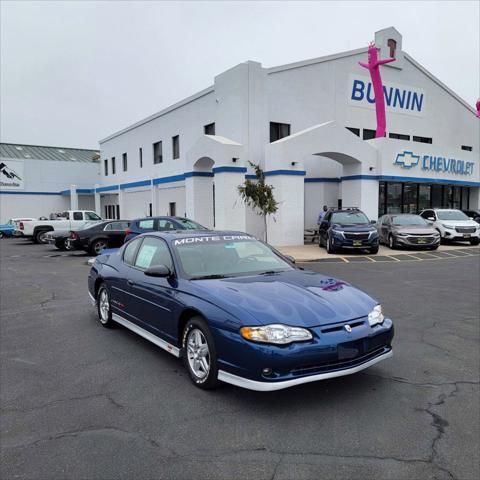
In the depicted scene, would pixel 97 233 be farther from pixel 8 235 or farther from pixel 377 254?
pixel 8 235

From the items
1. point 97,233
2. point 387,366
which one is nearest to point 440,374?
point 387,366

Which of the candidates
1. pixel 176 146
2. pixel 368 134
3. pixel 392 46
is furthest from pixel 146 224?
pixel 392 46

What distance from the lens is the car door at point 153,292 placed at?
469 centimetres

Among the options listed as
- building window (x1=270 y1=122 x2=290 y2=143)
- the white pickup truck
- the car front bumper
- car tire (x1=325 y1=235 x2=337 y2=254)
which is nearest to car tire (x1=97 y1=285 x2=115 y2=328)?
the car front bumper

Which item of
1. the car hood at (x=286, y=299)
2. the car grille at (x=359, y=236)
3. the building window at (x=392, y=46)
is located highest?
the building window at (x=392, y=46)

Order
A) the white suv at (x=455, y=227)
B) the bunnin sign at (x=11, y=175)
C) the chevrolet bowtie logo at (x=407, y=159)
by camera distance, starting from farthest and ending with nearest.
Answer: the bunnin sign at (x=11, y=175) → the chevrolet bowtie logo at (x=407, y=159) → the white suv at (x=455, y=227)

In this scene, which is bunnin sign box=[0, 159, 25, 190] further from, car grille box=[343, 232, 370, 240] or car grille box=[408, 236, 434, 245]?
car grille box=[408, 236, 434, 245]

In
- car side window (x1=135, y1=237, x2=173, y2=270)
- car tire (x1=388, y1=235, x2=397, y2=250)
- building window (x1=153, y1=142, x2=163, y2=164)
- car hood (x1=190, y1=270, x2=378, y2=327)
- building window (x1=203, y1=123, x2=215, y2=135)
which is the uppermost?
building window (x1=203, y1=123, x2=215, y2=135)

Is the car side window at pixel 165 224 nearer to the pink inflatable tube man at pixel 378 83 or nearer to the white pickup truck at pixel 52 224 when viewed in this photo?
the white pickup truck at pixel 52 224

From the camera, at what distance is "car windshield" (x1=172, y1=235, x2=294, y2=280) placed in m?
4.89

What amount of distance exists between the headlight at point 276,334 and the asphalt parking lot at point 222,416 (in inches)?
25.1

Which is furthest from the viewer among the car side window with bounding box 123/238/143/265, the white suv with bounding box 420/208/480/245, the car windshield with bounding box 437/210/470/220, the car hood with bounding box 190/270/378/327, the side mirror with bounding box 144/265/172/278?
the car windshield with bounding box 437/210/470/220

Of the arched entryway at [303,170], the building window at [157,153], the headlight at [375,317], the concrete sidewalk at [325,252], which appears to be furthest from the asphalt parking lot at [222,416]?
the building window at [157,153]

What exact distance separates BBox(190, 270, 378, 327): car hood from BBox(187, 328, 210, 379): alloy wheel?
1.32 feet
